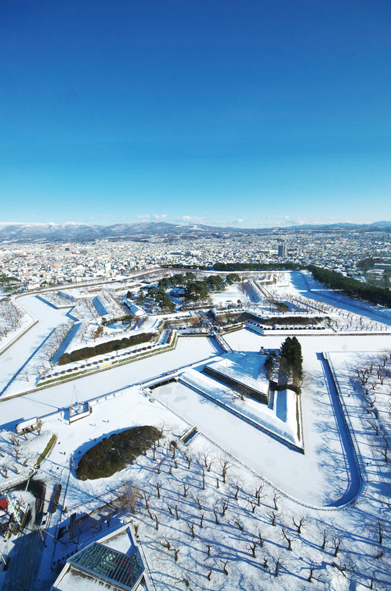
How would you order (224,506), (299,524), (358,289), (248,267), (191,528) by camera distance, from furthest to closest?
(248,267) → (358,289) → (224,506) → (299,524) → (191,528)

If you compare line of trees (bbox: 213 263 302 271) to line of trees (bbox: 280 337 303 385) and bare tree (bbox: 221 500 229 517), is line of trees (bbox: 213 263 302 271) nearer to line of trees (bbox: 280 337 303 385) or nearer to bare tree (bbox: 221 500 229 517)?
line of trees (bbox: 280 337 303 385)

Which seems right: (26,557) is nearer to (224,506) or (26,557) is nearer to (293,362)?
(224,506)

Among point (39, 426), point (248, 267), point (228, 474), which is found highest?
point (248, 267)

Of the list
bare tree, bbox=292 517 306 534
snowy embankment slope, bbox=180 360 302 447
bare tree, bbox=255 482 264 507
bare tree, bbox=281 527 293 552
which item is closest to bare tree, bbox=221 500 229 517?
bare tree, bbox=255 482 264 507

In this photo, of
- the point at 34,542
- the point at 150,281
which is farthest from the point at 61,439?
the point at 150,281

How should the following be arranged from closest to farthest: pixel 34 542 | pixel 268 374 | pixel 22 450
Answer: pixel 34 542, pixel 22 450, pixel 268 374

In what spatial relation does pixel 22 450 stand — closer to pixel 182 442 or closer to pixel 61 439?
pixel 61 439

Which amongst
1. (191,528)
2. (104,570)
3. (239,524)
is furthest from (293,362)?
(104,570)

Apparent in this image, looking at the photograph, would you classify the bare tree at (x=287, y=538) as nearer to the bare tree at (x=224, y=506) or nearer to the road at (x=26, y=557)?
the bare tree at (x=224, y=506)
